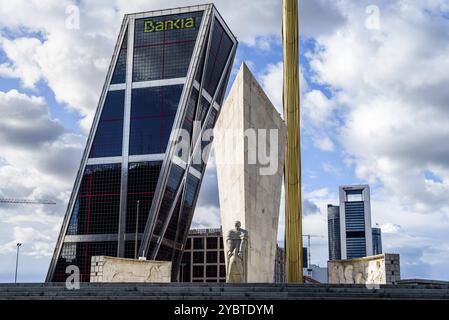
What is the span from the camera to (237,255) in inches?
980

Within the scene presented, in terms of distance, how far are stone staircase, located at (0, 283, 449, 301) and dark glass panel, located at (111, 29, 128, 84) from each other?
7566cm

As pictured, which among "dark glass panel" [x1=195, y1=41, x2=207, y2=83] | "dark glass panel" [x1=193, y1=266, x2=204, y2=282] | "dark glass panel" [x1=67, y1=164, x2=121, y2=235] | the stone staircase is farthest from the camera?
"dark glass panel" [x1=193, y1=266, x2=204, y2=282]

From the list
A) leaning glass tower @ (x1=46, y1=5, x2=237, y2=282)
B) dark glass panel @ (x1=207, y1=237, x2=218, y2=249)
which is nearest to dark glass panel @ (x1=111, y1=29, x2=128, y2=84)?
leaning glass tower @ (x1=46, y1=5, x2=237, y2=282)

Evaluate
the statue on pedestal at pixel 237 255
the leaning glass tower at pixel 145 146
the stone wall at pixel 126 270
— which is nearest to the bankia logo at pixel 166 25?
the leaning glass tower at pixel 145 146

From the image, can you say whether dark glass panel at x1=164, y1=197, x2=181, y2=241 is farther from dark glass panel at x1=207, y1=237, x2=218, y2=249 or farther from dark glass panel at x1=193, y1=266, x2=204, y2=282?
dark glass panel at x1=207, y1=237, x2=218, y2=249

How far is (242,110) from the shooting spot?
29656 mm

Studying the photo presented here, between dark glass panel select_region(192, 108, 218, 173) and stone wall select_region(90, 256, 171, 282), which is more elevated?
dark glass panel select_region(192, 108, 218, 173)

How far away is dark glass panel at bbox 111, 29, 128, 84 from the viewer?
93.2m

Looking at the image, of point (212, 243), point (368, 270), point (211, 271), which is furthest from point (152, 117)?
point (368, 270)

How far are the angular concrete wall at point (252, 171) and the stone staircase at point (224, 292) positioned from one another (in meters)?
8.45

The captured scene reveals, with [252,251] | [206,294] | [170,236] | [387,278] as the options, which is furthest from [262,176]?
[170,236]

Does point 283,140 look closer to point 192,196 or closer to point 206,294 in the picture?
point 206,294

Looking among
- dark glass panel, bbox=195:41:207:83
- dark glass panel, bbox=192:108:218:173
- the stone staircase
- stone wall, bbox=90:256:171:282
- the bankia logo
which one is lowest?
the stone staircase

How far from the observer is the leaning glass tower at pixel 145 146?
88125 mm
